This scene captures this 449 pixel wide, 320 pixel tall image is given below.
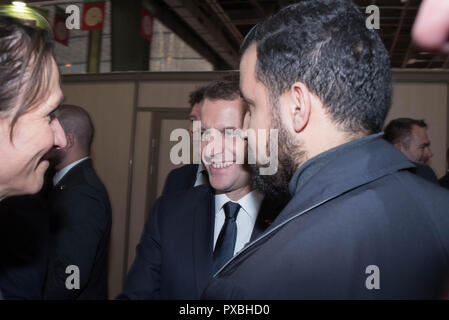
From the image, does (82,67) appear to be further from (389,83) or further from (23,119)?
(389,83)

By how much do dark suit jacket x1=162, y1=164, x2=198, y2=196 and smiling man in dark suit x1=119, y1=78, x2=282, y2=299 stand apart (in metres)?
0.92

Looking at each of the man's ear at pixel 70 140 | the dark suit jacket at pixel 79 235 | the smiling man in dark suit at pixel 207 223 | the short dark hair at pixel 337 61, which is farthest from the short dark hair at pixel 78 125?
the short dark hair at pixel 337 61

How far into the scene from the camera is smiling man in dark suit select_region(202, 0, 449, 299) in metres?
0.70


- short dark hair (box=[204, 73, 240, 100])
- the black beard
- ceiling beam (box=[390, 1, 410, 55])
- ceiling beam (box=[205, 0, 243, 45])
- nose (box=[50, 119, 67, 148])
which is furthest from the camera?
ceiling beam (box=[205, 0, 243, 45])

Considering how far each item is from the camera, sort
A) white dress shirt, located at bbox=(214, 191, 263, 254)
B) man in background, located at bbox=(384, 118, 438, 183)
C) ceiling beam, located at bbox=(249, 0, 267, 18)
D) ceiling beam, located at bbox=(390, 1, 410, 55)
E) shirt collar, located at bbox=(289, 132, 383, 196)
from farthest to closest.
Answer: ceiling beam, located at bbox=(249, 0, 267, 18), ceiling beam, located at bbox=(390, 1, 410, 55), man in background, located at bbox=(384, 118, 438, 183), white dress shirt, located at bbox=(214, 191, 263, 254), shirt collar, located at bbox=(289, 132, 383, 196)

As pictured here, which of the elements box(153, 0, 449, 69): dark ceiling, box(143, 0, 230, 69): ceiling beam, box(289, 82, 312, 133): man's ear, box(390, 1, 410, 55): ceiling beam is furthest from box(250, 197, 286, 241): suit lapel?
box(143, 0, 230, 69): ceiling beam

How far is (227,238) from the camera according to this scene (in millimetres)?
1462

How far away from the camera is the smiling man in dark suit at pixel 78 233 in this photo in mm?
1732

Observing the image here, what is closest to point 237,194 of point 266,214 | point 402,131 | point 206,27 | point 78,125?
point 266,214

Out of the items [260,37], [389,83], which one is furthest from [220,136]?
[389,83]

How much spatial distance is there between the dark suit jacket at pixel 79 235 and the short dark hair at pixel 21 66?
0.93 metres

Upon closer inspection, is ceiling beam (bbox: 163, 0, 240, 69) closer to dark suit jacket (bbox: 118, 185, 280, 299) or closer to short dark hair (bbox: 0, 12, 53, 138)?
dark suit jacket (bbox: 118, 185, 280, 299)

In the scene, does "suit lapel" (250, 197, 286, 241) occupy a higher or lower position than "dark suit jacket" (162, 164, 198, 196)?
lower

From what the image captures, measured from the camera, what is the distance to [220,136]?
5.62ft
